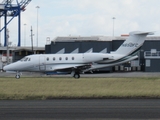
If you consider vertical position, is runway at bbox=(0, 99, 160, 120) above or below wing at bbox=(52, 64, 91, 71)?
below

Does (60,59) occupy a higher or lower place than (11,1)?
lower

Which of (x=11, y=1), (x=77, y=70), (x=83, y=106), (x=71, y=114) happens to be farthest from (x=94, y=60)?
(x=11, y=1)

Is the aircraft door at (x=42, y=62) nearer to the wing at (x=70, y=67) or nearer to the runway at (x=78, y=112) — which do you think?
the wing at (x=70, y=67)

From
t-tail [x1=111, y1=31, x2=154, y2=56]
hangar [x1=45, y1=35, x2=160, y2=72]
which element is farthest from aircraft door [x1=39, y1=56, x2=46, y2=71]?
hangar [x1=45, y1=35, x2=160, y2=72]

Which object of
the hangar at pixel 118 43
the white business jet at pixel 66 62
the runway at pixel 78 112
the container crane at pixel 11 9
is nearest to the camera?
the runway at pixel 78 112

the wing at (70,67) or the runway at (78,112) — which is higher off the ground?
the wing at (70,67)

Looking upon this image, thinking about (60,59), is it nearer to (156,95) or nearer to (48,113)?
(156,95)

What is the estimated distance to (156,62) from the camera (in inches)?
2265

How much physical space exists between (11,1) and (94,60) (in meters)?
48.5

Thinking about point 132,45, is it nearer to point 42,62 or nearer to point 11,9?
point 42,62

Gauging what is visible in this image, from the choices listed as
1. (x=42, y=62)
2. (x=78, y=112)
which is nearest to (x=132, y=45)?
(x=42, y=62)

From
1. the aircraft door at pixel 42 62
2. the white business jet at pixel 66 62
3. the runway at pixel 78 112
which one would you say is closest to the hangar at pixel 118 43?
the white business jet at pixel 66 62

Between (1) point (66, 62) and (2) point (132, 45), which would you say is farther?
(2) point (132, 45)

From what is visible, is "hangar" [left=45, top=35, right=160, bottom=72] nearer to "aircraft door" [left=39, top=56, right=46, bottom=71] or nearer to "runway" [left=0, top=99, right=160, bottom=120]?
"aircraft door" [left=39, top=56, right=46, bottom=71]
